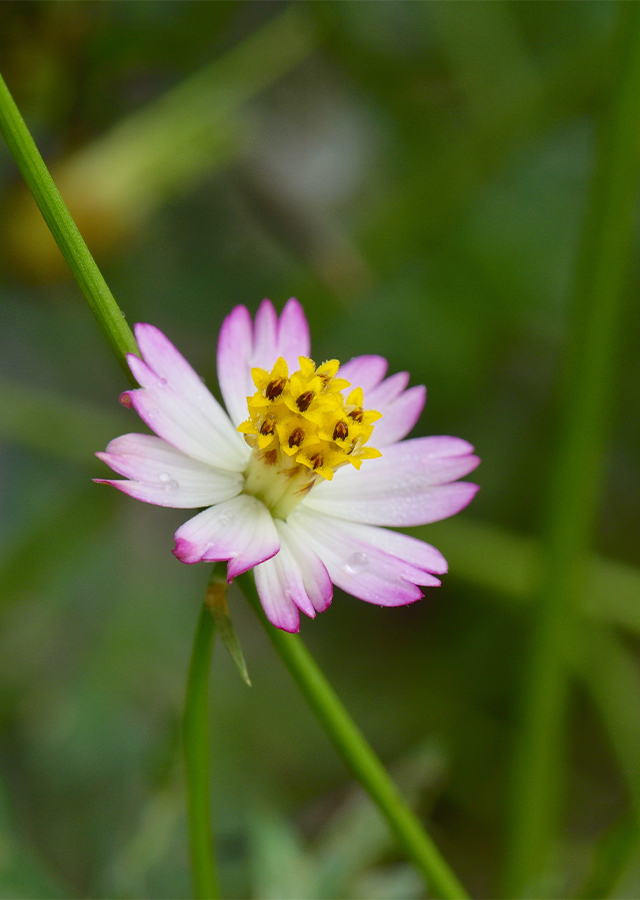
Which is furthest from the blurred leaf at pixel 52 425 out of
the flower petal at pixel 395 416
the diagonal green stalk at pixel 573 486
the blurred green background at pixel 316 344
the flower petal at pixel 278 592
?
the flower petal at pixel 278 592

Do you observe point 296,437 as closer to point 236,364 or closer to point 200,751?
point 236,364

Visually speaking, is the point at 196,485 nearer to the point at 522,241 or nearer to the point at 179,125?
the point at 179,125

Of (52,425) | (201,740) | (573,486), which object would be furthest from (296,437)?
(52,425)

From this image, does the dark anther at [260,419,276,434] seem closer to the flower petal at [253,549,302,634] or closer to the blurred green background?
the flower petal at [253,549,302,634]

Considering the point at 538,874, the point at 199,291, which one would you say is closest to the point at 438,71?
the point at 199,291

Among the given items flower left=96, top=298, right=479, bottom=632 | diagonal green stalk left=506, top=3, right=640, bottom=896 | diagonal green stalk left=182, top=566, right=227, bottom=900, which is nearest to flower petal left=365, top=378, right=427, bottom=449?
flower left=96, top=298, right=479, bottom=632
